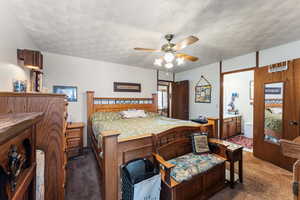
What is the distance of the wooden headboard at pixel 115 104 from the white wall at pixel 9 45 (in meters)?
1.68

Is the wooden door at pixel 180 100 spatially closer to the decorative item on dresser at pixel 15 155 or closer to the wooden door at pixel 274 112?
the wooden door at pixel 274 112

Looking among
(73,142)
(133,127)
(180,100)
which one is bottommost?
(73,142)

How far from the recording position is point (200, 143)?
2.18m

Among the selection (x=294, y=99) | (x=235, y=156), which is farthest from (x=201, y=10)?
(x=294, y=99)

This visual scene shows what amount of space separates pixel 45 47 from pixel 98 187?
3.18 meters

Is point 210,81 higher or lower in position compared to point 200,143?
higher

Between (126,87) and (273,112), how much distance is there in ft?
13.1

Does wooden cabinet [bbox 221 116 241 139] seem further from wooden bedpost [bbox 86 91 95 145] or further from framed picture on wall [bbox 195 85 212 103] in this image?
wooden bedpost [bbox 86 91 95 145]

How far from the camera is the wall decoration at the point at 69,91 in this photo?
3.31 m

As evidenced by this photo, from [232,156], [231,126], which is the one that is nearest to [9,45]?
[232,156]

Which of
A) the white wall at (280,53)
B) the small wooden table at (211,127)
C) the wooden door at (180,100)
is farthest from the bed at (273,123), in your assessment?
the wooden door at (180,100)

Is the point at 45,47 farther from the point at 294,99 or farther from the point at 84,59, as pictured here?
the point at 294,99

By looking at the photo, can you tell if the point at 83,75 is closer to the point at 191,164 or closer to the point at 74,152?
the point at 74,152

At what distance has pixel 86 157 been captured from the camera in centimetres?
305
